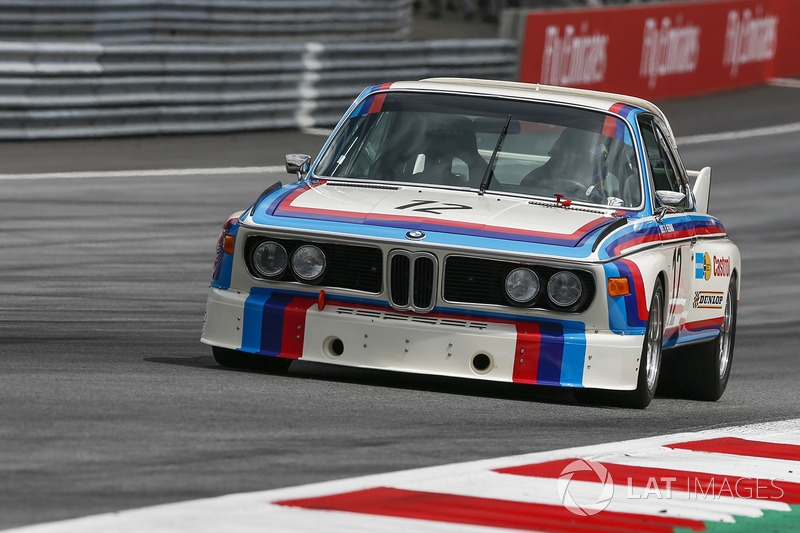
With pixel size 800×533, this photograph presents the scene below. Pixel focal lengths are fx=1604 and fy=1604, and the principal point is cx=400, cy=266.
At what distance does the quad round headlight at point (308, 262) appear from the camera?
712cm

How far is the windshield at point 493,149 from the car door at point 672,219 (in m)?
0.19

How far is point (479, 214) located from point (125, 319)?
2.94 meters

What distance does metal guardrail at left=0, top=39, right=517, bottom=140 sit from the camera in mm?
17141

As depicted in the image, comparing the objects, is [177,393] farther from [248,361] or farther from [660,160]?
[660,160]

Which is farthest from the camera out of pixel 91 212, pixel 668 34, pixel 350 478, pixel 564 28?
pixel 668 34

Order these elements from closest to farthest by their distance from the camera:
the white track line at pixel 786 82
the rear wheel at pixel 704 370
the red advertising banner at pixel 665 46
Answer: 1. the rear wheel at pixel 704 370
2. the red advertising banner at pixel 665 46
3. the white track line at pixel 786 82

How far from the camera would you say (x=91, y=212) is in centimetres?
1366

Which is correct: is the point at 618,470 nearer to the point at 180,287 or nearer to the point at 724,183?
the point at 180,287

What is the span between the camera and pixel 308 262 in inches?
281

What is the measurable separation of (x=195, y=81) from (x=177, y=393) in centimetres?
1240

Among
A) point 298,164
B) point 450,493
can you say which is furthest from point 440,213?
point 450,493

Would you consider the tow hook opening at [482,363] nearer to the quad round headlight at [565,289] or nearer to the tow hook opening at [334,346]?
the quad round headlight at [565,289]

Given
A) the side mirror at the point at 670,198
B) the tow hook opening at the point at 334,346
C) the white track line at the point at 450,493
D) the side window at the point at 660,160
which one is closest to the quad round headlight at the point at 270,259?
the tow hook opening at the point at 334,346

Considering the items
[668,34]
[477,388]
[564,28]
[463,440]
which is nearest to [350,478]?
[463,440]
